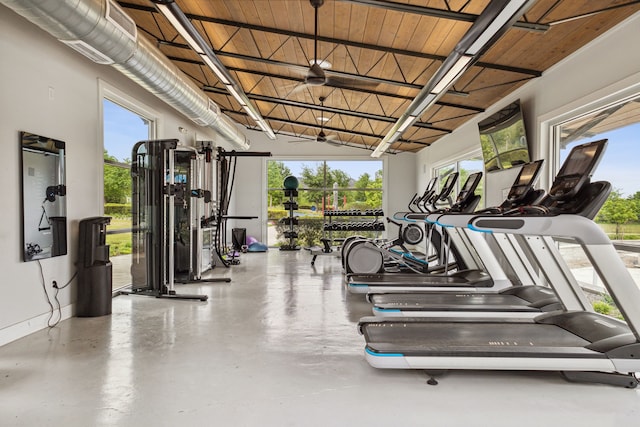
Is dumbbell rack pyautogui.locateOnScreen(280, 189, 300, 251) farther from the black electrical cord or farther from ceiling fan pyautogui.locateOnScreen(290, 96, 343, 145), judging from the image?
the black electrical cord

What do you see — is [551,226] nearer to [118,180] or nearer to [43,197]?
[43,197]

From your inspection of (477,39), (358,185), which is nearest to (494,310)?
(477,39)

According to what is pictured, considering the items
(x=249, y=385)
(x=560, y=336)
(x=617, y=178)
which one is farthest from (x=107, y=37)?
(x=617, y=178)

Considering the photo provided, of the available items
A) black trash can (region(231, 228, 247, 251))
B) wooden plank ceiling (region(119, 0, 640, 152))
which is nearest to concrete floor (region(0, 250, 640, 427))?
wooden plank ceiling (region(119, 0, 640, 152))

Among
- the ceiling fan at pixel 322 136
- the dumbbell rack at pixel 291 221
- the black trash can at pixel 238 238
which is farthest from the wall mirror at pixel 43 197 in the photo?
the dumbbell rack at pixel 291 221

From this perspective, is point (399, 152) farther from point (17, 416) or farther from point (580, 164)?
point (17, 416)

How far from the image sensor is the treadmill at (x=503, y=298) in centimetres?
369

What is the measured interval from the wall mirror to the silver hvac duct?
104 centimetres

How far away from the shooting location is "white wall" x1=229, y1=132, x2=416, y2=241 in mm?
12172

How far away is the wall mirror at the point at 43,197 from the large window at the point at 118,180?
3.79ft

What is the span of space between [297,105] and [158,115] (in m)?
2.75

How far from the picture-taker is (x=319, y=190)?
40.6 feet

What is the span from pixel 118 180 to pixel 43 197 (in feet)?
6.36

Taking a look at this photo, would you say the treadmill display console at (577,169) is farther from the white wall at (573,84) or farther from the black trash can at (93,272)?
the black trash can at (93,272)
